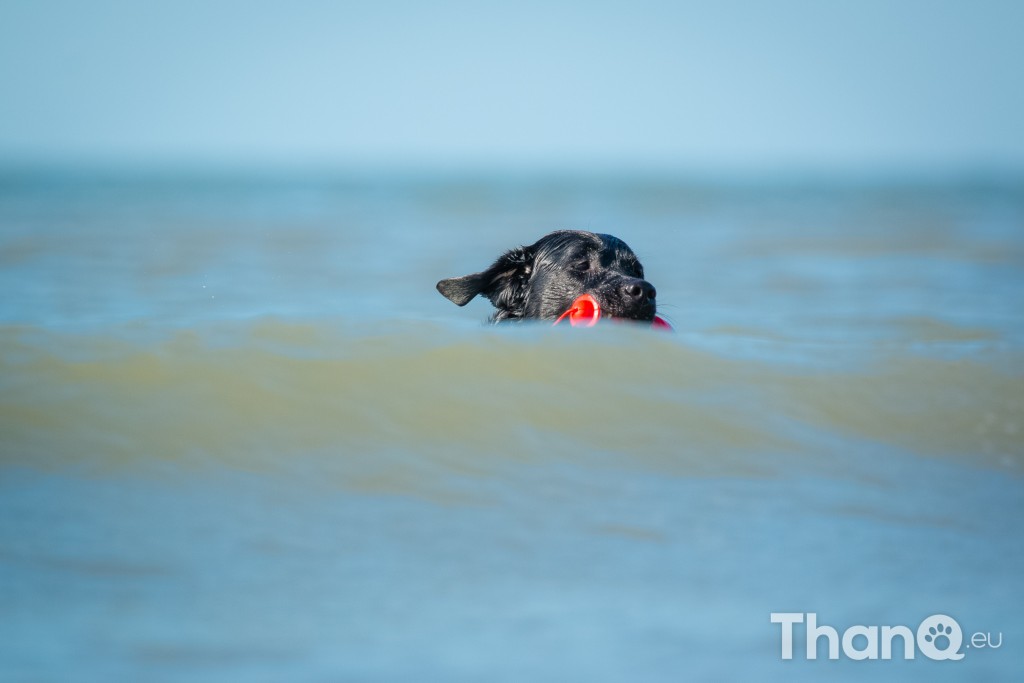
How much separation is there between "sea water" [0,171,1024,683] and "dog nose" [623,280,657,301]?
27 centimetres

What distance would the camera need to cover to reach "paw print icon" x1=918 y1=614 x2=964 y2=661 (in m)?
3.62

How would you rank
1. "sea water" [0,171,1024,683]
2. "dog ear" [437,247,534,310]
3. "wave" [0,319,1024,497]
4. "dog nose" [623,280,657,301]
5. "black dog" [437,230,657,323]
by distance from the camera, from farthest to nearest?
"dog ear" [437,247,534,310], "black dog" [437,230,657,323], "dog nose" [623,280,657,301], "wave" [0,319,1024,497], "sea water" [0,171,1024,683]

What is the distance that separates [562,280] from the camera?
7457 mm

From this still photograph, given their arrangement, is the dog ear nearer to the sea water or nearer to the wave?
the sea water

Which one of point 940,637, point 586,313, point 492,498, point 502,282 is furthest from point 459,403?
point 940,637

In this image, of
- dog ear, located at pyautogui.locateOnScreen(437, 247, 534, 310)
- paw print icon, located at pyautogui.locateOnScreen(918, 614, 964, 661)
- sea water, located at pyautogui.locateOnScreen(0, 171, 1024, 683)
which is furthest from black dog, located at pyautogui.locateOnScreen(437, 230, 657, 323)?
paw print icon, located at pyautogui.locateOnScreen(918, 614, 964, 661)

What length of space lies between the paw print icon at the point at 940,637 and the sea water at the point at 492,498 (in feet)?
0.08

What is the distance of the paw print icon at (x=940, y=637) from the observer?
11.9 feet

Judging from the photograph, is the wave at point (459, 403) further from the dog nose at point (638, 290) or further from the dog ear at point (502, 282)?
the dog ear at point (502, 282)

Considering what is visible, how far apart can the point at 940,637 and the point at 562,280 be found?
4128mm

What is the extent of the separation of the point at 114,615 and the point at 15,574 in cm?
53

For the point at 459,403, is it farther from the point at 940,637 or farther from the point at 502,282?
the point at 940,637

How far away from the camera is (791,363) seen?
23.8 feet

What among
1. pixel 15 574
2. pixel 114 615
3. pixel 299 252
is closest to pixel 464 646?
pixel 114 615
